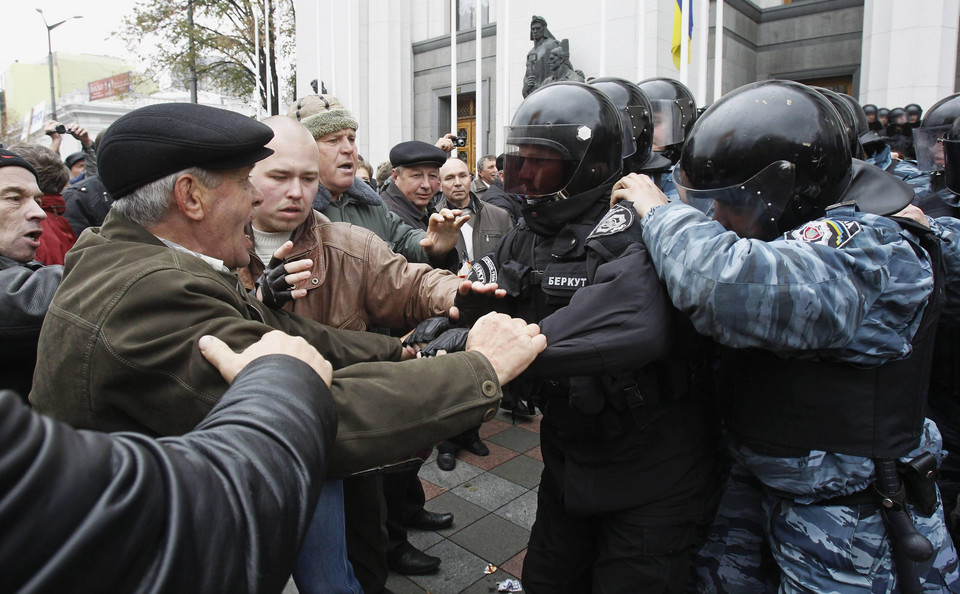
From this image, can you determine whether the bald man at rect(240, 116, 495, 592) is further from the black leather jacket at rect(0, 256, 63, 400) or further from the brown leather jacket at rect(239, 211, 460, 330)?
the black leather jacket at rect(0, 256, 63, 400)

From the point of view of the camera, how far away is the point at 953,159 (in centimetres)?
283

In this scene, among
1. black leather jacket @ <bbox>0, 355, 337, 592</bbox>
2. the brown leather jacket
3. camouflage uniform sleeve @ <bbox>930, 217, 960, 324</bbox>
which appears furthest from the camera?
camouflage uniform sleeve @ <bbox>930, 217, 960, 324</bbox>

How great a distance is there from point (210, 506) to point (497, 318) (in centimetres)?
99

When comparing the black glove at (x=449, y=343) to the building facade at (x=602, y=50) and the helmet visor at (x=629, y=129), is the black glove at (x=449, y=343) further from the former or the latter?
the building facade at (x=602, y=50)

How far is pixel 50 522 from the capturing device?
2.04ft

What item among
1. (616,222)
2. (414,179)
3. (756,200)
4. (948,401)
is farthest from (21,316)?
(948,401)

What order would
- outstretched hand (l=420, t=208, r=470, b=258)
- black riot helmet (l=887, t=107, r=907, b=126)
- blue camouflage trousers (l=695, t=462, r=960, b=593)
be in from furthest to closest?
black riot helmet (l=887, t=107, r=907, b=126) < outstretched hand (l=420, t=208, r=470, b=258) < blue camouflage trousers (l=695, t=462, r=960, b=593)

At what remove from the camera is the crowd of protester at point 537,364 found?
0.81m

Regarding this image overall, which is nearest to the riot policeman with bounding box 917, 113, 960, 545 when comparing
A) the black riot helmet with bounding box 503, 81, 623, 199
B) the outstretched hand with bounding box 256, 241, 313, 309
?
the black riot helmet with bounding box 503, 81, 623, 199

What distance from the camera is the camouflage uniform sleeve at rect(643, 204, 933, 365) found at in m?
1.47

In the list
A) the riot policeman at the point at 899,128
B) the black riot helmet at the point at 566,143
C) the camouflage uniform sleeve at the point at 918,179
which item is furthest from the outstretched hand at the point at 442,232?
the riot policeman at the point at 899,128

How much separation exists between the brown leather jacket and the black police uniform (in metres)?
0.23

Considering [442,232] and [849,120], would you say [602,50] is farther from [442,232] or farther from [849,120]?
[442,232]

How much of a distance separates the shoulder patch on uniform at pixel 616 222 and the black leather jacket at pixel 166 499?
1.15 m
